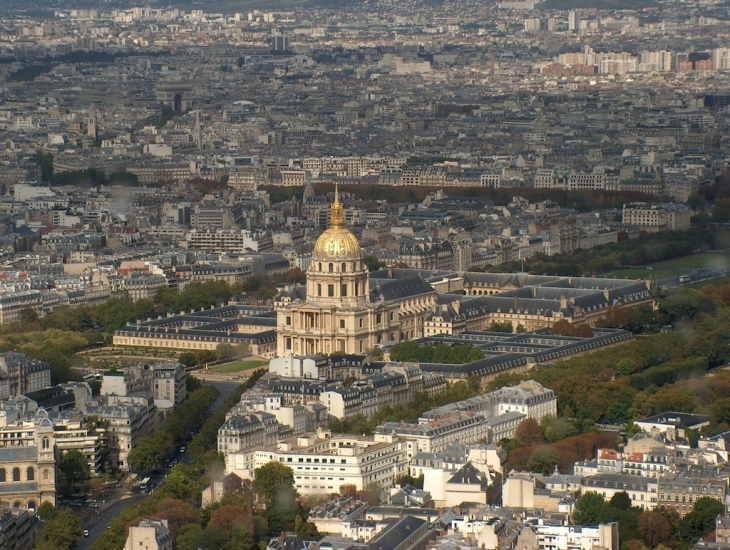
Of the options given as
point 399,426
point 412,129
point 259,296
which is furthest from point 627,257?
point 412,129

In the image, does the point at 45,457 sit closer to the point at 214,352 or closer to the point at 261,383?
the point at 261,383

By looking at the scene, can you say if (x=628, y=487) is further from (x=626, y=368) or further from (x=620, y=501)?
(x=626, y=368)

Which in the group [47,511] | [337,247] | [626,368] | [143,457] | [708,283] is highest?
[337,247]

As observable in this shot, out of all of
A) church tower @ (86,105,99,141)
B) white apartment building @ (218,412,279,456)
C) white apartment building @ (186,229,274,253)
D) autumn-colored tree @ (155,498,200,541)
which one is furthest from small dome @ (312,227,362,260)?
church tower @ (86,105,99,141)

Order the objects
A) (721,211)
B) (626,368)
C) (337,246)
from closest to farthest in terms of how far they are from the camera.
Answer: (626,368)
(337,246)
(721,211)

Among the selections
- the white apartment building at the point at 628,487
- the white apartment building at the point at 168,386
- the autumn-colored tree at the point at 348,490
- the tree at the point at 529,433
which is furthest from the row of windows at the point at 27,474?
the white apartment building at the point at 628,487

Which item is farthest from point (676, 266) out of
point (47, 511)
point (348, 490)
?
point (47, 511)
